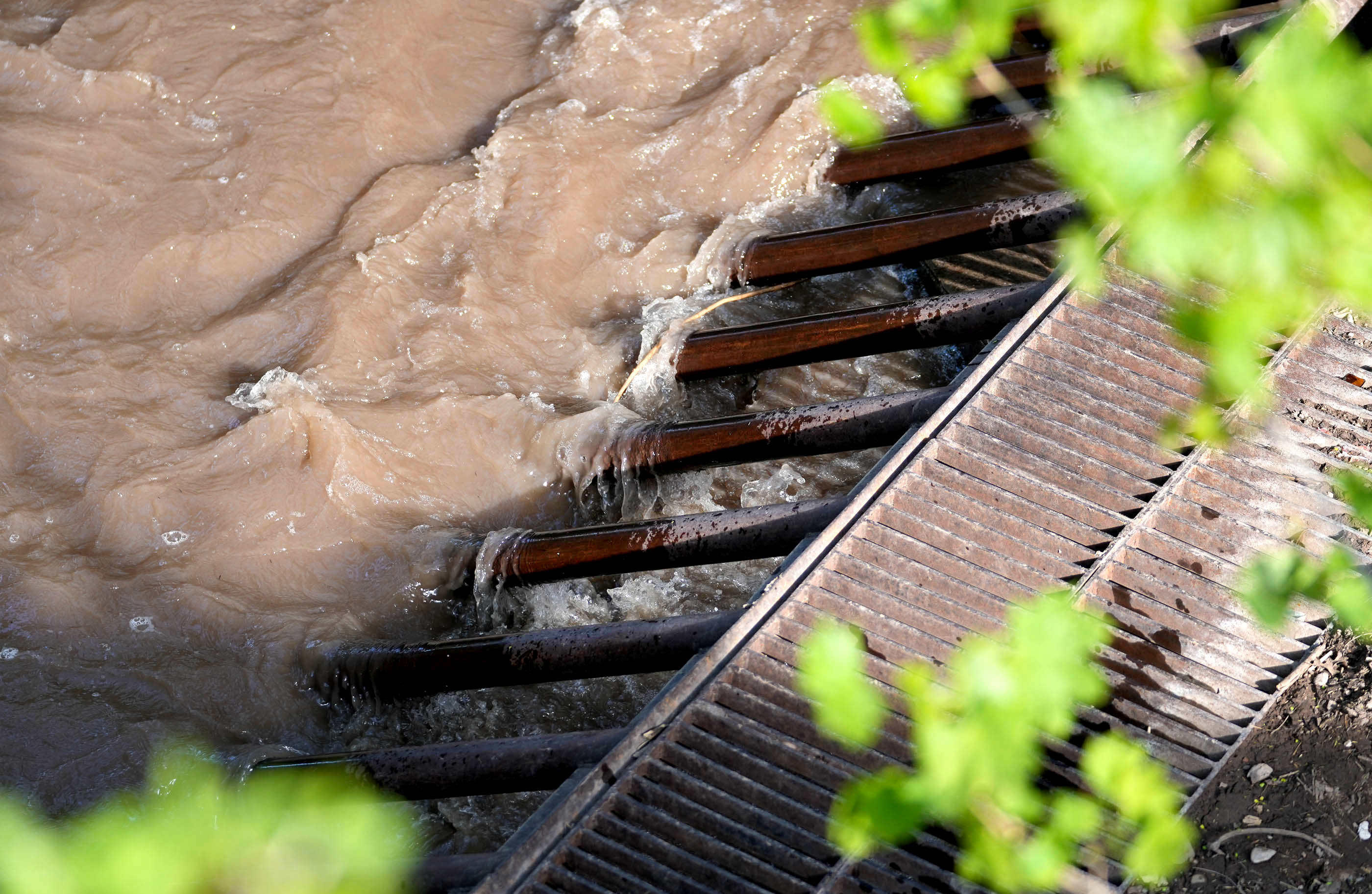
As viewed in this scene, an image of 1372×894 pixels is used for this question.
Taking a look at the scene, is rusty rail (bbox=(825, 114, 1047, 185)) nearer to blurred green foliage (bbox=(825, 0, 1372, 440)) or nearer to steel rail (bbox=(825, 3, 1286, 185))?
steel rail (bbox=(825, 3, 1286, 185))

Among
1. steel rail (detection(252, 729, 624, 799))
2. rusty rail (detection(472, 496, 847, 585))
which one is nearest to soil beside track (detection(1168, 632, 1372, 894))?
rusty rail (detection(472, 496, 847, 585))

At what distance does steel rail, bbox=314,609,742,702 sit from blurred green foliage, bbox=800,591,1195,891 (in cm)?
220

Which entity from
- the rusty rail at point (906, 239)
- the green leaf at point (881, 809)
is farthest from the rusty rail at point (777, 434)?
the green leaf at point (881, 809)

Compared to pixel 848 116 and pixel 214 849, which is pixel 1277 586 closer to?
pixel 848 116

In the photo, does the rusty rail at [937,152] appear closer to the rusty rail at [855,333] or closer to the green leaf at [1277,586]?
the rusty rail at [855,333]

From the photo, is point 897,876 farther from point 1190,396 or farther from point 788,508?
point 1190,396

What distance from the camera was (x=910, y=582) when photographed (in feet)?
10.4

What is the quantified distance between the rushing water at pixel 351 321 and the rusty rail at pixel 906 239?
0.22 metres

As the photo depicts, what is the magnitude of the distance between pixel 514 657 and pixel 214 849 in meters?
2.79

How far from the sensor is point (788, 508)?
3576 mm

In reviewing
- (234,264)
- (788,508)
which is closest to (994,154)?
(788,508)

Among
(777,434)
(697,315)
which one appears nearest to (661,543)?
(777,434)

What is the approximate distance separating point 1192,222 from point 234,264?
497 centimetres

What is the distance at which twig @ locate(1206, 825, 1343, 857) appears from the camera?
2781mm
